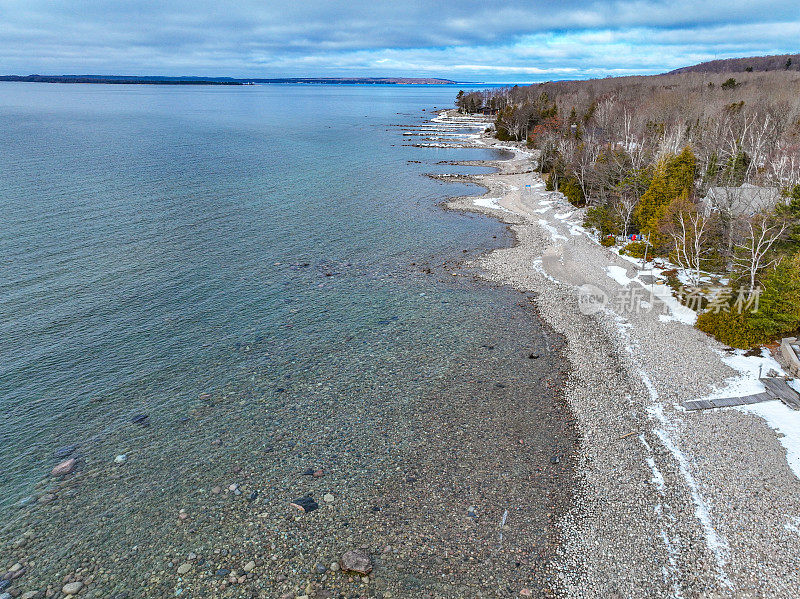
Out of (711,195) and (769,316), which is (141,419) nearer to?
(769,316)

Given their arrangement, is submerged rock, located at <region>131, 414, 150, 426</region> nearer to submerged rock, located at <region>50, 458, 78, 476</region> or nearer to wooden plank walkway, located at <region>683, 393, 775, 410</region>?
submerged rock, located at <region>50, 458, 78, 476</region>

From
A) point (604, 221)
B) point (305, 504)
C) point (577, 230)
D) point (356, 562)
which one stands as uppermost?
point (604, 221)

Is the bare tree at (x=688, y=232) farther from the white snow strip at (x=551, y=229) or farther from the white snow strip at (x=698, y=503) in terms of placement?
the white snow strip at (x=698, y=503)

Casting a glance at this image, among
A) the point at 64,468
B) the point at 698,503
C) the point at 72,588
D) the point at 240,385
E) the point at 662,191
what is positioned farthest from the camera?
the point at 662,191

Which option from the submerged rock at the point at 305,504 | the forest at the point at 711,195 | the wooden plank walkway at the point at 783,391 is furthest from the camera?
the forest at the point at 711,195

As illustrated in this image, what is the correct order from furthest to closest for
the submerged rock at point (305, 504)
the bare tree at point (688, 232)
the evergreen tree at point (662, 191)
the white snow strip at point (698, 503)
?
the evergreen tree at point (662, 191), the bare tree at point (688, 232), the submerged rock at point (305, 504), the white snow strip at point (698, 503)

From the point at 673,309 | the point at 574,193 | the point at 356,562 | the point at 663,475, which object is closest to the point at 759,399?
the point at 663,475

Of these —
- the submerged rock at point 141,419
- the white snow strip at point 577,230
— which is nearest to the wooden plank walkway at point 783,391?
the white snow strip at point 577,230

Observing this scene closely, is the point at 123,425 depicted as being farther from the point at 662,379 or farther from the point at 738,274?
the point at 738,274
